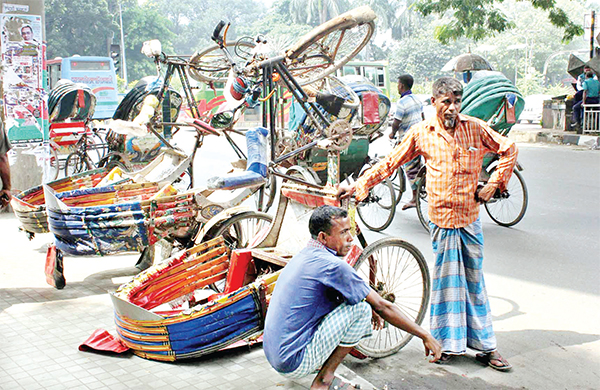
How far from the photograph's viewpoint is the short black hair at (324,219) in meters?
3.22

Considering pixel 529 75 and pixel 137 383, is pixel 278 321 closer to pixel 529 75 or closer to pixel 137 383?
pixel 137 383

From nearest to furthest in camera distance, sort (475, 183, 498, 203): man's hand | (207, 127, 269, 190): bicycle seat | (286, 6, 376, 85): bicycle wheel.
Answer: (475, 183, 498, 203): man's hand
(207, 127, 269, 190): bicycle seat
(286, 6, 376, 85): bicycle wheel

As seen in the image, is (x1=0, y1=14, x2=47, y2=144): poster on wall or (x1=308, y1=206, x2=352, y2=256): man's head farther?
(x1=0, y1=14, x2=47, y2=144): poster on wall

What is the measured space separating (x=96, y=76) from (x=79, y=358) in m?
25.6

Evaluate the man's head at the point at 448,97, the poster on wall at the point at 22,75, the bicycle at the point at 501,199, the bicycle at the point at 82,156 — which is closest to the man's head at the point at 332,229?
the man's head at the point at 448,97

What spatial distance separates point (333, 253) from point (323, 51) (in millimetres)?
3609

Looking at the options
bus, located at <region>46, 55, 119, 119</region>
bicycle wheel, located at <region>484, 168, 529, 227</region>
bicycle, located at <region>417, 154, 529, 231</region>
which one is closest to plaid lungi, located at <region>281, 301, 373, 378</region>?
bicycle, located at <region>417, 154, 529, 231</region>

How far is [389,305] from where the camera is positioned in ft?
10.5

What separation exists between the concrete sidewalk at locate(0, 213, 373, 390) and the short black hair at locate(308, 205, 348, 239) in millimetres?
868

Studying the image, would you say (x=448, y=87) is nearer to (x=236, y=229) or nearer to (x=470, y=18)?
(x=236, y=229)

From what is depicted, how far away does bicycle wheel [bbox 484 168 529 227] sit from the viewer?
7.80 metres

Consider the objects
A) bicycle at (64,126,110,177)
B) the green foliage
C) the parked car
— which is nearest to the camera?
bicycle at (64,126,110,177)

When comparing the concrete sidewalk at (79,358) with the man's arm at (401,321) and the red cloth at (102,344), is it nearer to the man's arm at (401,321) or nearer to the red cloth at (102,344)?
the red cloth at (102,344)

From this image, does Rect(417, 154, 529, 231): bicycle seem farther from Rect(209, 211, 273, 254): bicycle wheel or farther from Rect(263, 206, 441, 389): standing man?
Rect(263, 206, 441, 389): standing man
